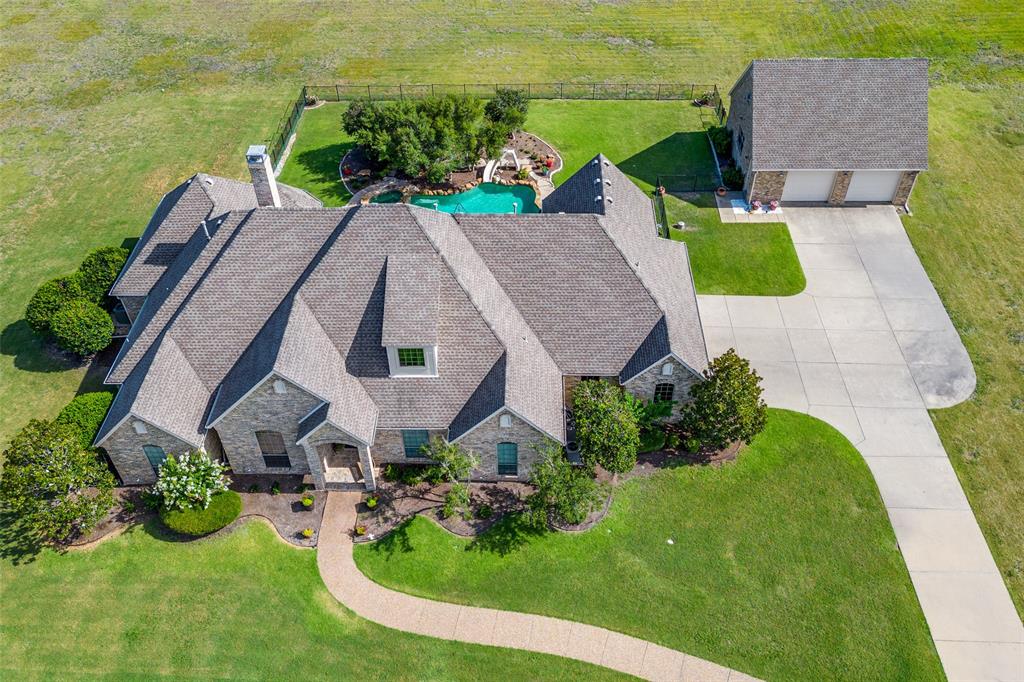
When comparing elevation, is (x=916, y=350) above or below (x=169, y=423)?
below

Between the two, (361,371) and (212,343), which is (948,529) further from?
(212,343)

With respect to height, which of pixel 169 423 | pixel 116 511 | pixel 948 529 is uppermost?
pixel 169 423

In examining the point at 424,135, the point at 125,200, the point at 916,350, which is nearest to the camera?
the point at 916,350

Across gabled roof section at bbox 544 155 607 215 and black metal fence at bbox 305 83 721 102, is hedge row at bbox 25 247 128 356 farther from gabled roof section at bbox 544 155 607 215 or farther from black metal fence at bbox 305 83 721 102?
black metal fence at bbox 305 83 721 102

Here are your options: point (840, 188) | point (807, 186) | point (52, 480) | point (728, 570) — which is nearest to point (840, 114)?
point (840, 188)

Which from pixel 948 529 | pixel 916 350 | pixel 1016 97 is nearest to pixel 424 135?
pixel 916 350

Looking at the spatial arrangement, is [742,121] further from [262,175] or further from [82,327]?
[82,327]
